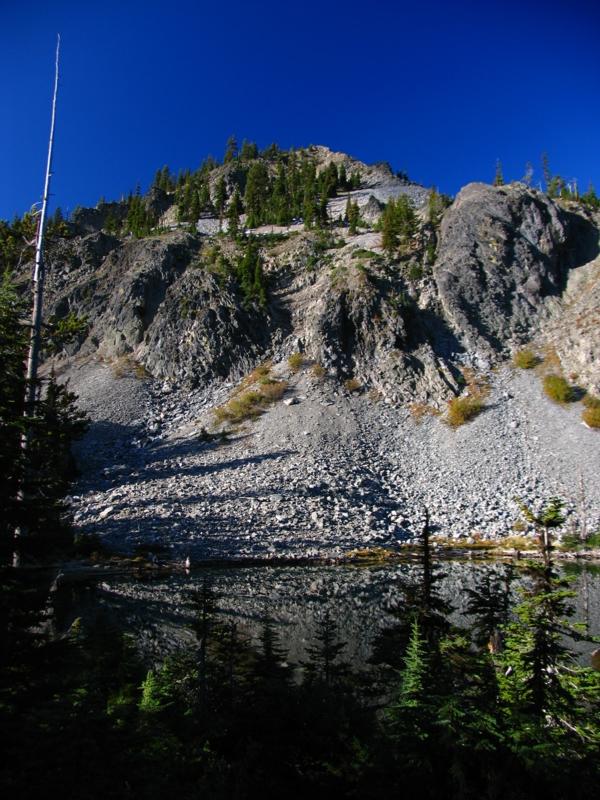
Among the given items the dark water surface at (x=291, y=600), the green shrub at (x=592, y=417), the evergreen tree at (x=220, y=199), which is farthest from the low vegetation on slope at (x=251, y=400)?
the evergreen tree at (x=220, y=199)

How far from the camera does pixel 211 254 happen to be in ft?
273

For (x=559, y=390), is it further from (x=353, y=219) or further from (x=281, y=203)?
(x=281, y=203)

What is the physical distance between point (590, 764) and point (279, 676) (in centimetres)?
577

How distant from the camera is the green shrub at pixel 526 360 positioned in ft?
202

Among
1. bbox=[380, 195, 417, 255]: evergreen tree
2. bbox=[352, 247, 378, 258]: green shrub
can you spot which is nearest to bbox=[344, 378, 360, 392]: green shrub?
bbox=[352, 247, 378, 258]: green shrub

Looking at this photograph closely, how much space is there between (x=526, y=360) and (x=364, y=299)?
24189 mm

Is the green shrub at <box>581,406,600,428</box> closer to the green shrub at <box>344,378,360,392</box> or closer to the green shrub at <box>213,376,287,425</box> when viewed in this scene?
the green shrub at <box>344,378,360,392</box>

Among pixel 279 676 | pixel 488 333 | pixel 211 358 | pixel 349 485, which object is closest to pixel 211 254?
pixel 211 358

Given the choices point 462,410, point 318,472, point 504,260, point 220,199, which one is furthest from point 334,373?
point 220,199

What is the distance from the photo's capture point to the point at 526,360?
6203 cm

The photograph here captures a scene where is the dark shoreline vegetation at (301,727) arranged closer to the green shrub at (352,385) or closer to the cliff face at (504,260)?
the green shrub at (352,385)

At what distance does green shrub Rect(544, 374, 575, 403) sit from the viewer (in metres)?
53.6

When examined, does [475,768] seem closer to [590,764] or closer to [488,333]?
[590,764]

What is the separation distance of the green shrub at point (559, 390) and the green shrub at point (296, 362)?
3102 cm
